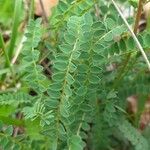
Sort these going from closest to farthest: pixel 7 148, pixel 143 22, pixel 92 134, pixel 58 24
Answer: pixel 7 148 < pixel 58 24 < pixel 92 134 < pixel 143 22

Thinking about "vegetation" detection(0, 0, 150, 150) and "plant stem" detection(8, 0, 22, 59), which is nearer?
"vegetation" detection(0, 0, 150, 150)

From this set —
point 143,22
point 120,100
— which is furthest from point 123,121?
point 143,22

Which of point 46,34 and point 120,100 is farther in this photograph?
point 46,34

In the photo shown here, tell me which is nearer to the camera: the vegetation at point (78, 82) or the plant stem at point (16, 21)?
the vegetation at point (78, 82)

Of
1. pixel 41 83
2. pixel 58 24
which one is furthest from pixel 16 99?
pixel 58 24

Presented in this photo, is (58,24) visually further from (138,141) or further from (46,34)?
(138,141)

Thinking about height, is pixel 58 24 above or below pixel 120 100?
above

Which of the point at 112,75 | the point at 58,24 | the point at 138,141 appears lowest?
the point at 138,141

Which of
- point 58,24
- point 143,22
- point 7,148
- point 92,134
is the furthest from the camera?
point 143,22
